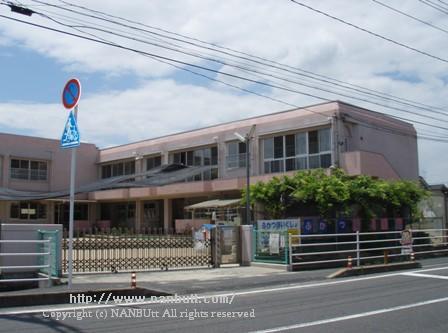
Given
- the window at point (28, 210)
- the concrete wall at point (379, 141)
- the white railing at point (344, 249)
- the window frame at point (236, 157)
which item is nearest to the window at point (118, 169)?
the window at point (28, 210)

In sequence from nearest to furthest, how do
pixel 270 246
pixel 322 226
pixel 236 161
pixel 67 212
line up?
pixel 270 246
pixel 322 226
pixel 236 161
pixel 67 212

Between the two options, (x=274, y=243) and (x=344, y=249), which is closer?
(x=274, y=243)

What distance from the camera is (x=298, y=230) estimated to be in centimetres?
1906

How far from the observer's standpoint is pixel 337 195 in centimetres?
2164

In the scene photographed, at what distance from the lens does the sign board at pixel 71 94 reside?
38.2ft

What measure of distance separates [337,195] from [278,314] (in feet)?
41.3

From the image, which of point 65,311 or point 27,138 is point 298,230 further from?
point 27,138

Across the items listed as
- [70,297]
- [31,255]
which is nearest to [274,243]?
[31,255]

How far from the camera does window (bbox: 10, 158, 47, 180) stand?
4309cm

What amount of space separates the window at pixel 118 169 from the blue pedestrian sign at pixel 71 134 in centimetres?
3208

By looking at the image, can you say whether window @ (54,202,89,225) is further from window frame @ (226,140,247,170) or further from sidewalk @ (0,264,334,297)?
sidewalk @ (0,264,334,297)

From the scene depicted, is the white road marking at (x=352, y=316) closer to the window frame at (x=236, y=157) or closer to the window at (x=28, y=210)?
the window frame at (x=236, y=157)

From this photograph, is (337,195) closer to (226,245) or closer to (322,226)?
(322,226)

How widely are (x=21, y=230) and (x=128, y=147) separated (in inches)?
1229
